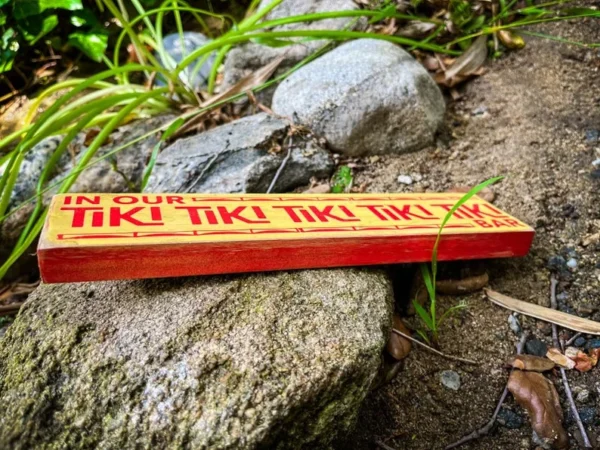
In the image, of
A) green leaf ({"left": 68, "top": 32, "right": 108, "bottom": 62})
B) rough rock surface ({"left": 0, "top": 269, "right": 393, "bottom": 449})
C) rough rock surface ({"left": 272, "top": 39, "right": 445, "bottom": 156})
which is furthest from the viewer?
green leaf ({"left": 68, "top": 32, "right": 108, "bottom": 62})

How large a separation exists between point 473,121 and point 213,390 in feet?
4.12

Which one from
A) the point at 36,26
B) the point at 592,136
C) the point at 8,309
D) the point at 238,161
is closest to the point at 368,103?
the point at 238,161

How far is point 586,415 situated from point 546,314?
0.75 ft

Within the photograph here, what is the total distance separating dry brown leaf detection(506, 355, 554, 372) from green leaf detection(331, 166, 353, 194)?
0.64 metres

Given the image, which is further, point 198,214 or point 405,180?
point 405,180

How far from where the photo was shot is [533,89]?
154cm

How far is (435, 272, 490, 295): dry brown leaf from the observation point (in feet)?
3.57

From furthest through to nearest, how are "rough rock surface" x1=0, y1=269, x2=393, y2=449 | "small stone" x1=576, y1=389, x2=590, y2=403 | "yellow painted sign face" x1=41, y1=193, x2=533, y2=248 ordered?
"small stone" x1=576, y1=389, x2=590, y2=403, "yellow painted sign face" x1=41, y1=193, x2=533, y2=248, "rough rock surface" x1=0, y1=269, x2=393, y2=449

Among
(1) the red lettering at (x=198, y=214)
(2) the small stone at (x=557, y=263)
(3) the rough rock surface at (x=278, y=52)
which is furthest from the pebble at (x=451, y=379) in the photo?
(3) the rough rock surface at (x=278, y=52)

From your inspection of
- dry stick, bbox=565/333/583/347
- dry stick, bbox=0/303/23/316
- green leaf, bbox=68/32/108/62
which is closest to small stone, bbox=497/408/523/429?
dry stick, bbox=565/333/583/347

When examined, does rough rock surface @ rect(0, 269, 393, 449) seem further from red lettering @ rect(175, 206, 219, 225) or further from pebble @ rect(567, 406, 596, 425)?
pebble @ rect(567, 406, 596, 425)

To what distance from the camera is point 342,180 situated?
1.39 meters

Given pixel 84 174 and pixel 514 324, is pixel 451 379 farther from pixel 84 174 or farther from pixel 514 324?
pixel 84 174

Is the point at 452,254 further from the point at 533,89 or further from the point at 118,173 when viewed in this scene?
the point at 118,173
